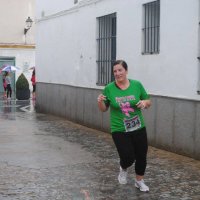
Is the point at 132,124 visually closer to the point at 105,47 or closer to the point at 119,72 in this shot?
the point at 119,72

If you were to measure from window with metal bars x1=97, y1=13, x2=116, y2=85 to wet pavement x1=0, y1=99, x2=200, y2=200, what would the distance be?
1415 millimetres

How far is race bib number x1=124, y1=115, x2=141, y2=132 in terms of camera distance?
6410 millimetres

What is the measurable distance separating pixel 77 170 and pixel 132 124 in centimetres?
186

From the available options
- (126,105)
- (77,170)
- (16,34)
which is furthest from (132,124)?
(16,34)

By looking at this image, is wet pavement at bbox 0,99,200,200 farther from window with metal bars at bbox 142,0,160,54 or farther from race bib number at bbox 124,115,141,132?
window with metal bars at bbox 142,0,160,54

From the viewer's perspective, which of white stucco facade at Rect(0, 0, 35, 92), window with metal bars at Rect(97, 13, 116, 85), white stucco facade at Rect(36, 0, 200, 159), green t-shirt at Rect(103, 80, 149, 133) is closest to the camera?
green t-shirt at Rect(103, 80, 149, 133)

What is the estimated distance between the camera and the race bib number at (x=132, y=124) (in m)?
6.41

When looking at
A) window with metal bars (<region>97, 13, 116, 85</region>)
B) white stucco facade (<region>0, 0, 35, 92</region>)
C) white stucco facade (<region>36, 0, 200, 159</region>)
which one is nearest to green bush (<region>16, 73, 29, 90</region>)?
white stucco facade (<region>0, 0, 35, 92</region>)

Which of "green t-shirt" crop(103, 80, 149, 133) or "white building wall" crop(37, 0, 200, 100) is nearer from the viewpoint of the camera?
"green t-shirt" crop(103, 80, 149, 133)

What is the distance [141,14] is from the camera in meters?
10.8

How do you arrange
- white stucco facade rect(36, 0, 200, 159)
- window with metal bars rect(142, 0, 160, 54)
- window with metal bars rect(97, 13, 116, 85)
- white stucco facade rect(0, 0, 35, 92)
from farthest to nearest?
1. white stucco facade rect(0, 0, 35, 92)
2. window with metal bars rect(97, 13, 116, 85)
3. window with metal bars rect(142, 0, 160, 54)
4. white stucco facade rect(36, 0, 200, 159)

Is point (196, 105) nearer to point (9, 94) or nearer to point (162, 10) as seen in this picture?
point (162, 10)

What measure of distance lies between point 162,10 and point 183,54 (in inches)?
45.7

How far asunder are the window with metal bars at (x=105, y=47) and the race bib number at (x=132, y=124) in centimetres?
598
